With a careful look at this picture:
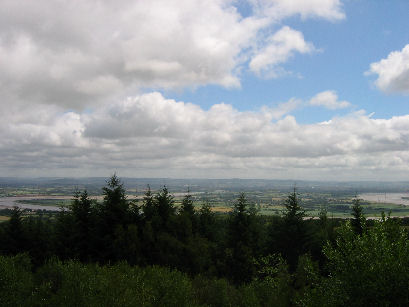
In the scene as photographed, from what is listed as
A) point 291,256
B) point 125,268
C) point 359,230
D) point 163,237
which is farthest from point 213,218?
point 125,268

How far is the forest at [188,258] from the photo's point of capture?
1905 cm

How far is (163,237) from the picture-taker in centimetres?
4106

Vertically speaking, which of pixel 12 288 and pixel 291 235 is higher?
pixel 12 288

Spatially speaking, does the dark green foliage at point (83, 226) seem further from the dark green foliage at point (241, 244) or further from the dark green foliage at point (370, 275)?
the dark green foliage at point (370, 275)

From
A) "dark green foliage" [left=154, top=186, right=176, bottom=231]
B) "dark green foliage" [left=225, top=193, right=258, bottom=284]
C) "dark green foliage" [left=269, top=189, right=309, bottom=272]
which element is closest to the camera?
"dark green foliage" [left=269, top=189, right=309, bottom=272]

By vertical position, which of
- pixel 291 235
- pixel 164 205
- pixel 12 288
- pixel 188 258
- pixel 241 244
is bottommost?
pixel 188 258

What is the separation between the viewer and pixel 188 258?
1644 inches

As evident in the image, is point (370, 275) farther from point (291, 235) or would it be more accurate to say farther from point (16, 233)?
point (16, 233)

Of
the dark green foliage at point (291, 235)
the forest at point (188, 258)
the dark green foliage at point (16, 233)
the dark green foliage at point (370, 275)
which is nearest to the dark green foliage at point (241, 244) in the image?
the forest at point (188, 258)

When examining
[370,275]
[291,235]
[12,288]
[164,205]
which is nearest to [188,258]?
[164,205]


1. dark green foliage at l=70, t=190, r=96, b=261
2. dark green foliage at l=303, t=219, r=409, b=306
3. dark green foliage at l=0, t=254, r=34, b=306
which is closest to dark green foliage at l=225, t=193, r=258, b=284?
dark green foliage at l=70, t=190, r=96, b=261

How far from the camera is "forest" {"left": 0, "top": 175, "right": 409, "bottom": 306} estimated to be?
19047 mm

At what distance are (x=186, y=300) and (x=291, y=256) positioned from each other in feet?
88.0

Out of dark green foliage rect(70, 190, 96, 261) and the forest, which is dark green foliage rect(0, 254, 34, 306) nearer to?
the forest
